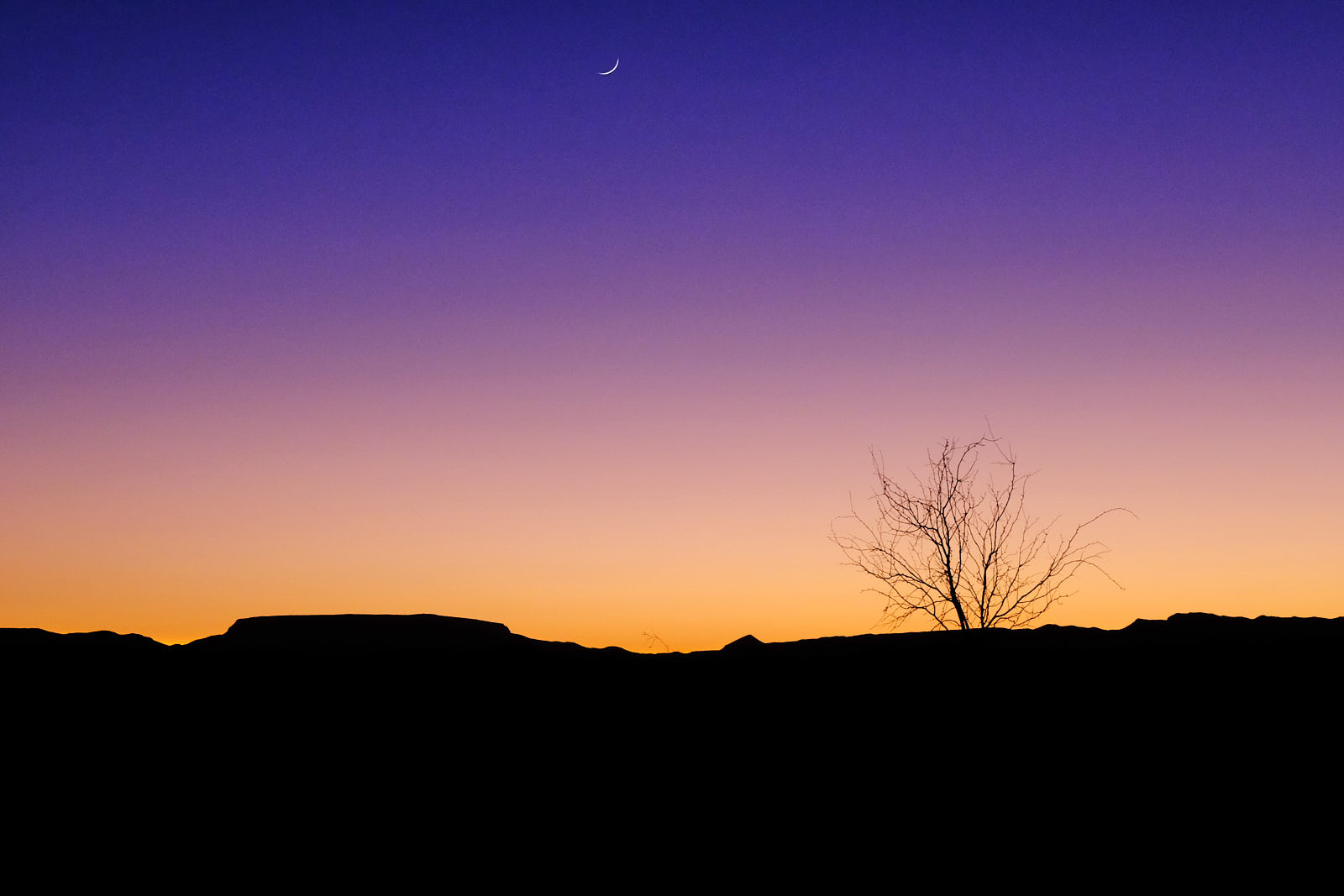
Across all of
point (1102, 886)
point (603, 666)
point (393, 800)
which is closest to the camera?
point (1102, 886)

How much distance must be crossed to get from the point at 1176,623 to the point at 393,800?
8358mm

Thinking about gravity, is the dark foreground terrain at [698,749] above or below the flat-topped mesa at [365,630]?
below

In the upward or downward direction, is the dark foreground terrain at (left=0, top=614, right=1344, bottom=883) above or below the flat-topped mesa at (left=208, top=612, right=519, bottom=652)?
below

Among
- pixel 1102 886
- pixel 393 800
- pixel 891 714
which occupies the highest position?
pixel 891 714

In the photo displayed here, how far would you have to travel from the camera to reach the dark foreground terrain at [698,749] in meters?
7.45

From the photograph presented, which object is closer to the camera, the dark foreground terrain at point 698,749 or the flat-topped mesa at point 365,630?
the dark foreground terrain at point 698,749

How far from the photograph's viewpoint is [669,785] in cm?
812

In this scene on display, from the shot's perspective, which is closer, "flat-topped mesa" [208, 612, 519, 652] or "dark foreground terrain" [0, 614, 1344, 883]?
"dark foreground terrain" [0, 614, 1344, 883]

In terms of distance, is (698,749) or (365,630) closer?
(698,749)

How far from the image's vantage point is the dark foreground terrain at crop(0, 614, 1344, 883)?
7445 mm

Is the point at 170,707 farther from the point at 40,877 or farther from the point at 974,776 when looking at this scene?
the point at 974,776

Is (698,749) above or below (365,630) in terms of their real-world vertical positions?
below

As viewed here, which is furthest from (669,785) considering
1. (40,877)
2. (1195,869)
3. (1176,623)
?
(1176,623)

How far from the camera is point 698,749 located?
28.2 feet
